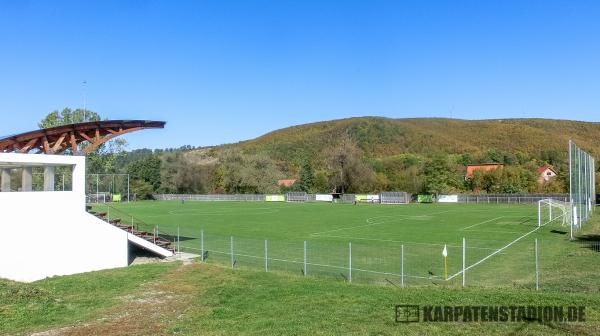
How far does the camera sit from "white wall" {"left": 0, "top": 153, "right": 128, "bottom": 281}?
60.3 ft

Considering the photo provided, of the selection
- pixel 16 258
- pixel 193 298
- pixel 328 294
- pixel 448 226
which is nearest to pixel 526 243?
pixel 448 226

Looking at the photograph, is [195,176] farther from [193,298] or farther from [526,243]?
[193,298]

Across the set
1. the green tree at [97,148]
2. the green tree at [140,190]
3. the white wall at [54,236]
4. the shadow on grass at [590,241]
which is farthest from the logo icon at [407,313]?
the green tree at [140,190]

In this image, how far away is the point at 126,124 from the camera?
25.6m

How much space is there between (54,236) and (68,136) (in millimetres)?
6354

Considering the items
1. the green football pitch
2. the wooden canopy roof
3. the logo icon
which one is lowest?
the green football pitch

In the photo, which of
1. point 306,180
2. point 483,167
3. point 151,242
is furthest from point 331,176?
point 151,242

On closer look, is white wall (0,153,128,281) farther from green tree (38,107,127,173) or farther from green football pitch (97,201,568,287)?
green tree (38,107,127,173)

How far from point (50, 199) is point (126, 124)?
6800 mm

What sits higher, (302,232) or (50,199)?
(50,199)

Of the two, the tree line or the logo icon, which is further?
the tree line

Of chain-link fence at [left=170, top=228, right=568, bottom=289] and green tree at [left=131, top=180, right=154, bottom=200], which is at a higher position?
green tree at [left=131, top=180, right=154, bottom=200]

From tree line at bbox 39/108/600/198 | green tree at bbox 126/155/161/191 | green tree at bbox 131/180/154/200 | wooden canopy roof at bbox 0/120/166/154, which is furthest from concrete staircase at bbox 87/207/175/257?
green tree at bbox 126/155/161/191

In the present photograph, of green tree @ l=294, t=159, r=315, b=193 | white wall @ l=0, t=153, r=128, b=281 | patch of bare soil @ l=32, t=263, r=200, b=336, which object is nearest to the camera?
patch of bare soil @ l=32, t=263, r=200, b=336
